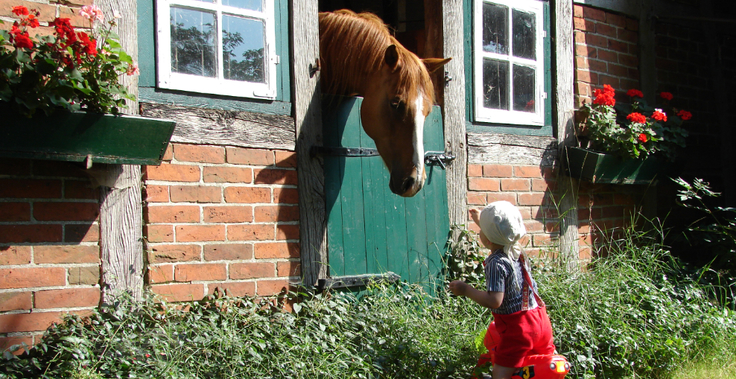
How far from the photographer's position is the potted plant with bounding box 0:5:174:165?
233 cm

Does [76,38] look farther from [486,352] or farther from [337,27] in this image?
[486,352]

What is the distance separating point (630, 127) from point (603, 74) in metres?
0.77

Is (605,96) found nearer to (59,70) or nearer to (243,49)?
(243,49)

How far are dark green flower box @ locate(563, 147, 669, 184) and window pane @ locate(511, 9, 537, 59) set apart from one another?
935 mm

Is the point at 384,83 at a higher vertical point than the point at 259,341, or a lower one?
higher

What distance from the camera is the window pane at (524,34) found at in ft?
15.6

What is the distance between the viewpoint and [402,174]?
3.11 m

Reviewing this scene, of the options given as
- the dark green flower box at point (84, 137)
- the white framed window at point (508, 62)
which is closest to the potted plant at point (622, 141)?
the white framed window at point (508, 62)

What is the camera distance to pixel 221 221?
324 centimetres

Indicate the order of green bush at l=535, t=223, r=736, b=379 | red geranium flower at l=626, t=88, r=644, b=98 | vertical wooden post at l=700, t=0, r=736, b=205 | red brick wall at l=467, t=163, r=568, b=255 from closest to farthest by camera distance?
green bush at l=535, t=223, r=736, b=379
red brick wall at l=467, t=163, r=568, b=255
red geranium flower at l=626, t=88, r=644, b=98
vertical wooden post at l=700, t=0, r=736, b=205

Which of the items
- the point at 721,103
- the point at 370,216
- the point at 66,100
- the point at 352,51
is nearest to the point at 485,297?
the point at 370,216

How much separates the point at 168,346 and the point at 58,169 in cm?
107

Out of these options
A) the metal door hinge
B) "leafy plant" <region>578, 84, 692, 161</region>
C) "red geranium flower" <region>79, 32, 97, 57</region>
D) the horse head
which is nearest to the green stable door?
the metal door hinge

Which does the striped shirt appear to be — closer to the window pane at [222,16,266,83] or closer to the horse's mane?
the horse's mane
